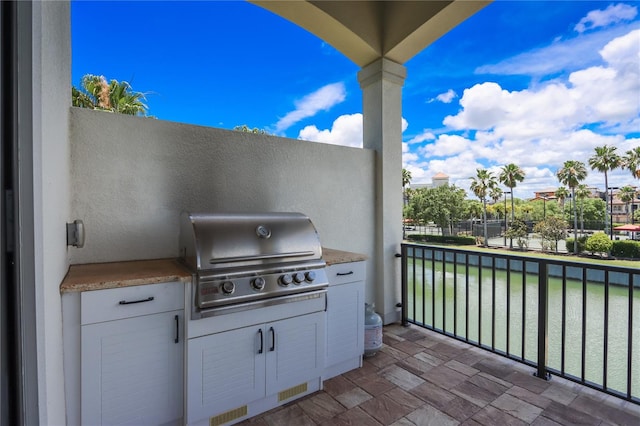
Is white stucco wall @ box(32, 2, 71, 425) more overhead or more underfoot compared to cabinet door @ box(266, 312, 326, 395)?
more overhead

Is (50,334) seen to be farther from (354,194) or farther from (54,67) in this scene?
(354,194)

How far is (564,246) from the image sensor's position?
18.5 metres

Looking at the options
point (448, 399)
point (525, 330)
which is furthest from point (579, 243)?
point (448, 399)

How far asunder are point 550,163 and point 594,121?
381cm

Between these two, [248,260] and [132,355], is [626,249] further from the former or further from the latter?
[132,355]

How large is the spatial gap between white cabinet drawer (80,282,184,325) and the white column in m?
2.18

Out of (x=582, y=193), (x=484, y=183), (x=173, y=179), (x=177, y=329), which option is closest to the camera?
(x=177, y=329)

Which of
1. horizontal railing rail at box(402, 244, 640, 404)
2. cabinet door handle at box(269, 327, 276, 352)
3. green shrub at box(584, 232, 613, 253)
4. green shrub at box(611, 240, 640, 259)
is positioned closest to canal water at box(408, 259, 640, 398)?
horizontal railing rail at box(402, 244, 640, 404)

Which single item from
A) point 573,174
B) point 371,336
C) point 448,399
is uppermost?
point 573,174

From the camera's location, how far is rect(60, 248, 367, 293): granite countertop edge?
4.50ft

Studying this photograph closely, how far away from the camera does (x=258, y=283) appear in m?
1.72

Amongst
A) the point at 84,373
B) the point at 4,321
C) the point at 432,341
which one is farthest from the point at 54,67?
the point at 432,341

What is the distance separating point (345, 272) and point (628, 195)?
71.7ft

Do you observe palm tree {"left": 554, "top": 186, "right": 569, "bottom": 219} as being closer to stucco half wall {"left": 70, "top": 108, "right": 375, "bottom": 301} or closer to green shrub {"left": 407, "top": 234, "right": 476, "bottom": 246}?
green shrub {"left": 407, "top": 234, "right": 476, "bottom": 246}
